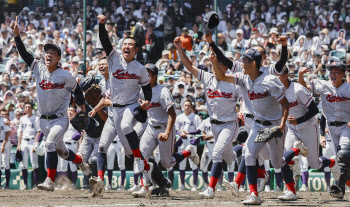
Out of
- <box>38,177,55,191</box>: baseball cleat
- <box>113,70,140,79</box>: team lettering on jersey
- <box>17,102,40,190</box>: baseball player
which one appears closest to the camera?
<box>38,177,55,191</box>: baseball cleat

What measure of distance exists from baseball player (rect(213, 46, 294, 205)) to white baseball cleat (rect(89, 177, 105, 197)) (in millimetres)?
2324

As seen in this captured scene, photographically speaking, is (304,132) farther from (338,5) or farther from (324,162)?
(338,5)

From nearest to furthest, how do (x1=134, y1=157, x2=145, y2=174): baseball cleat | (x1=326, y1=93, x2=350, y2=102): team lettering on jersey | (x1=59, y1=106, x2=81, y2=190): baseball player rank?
(x1=134, y1=157, x2=145, y2=174): baseball cleat → (x1=326, y1=93, x2=350, y2=102): team lettering on jersey → (x1=59, y1=106, x2=81, y2=190): baseball player

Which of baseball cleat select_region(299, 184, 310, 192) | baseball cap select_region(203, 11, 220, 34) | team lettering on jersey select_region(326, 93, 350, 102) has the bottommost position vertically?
baseball cleat select_region(299, 184, 310, 192)

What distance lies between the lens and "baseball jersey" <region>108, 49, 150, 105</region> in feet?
29.6

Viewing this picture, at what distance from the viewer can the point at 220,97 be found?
9695 millimetres

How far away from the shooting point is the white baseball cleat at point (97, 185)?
29.9ft

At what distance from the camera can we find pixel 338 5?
19.6 metres

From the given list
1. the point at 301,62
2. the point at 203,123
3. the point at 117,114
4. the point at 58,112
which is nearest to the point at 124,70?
the point at 117,114

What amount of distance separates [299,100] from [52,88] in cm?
372

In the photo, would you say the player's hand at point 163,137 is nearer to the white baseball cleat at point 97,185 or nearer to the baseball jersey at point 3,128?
the white baseball cleat at point 97,185

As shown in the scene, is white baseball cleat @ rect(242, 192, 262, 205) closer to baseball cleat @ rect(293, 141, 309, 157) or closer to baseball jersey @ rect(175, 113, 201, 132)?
baseball cleat @ rect(293, 141, 309, 157)

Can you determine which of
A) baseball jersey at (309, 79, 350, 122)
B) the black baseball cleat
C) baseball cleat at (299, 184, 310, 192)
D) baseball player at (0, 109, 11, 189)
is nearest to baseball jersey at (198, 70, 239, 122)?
baseball jersey at (309, 79, 350, 122)

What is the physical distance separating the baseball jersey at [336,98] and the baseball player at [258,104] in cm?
162
